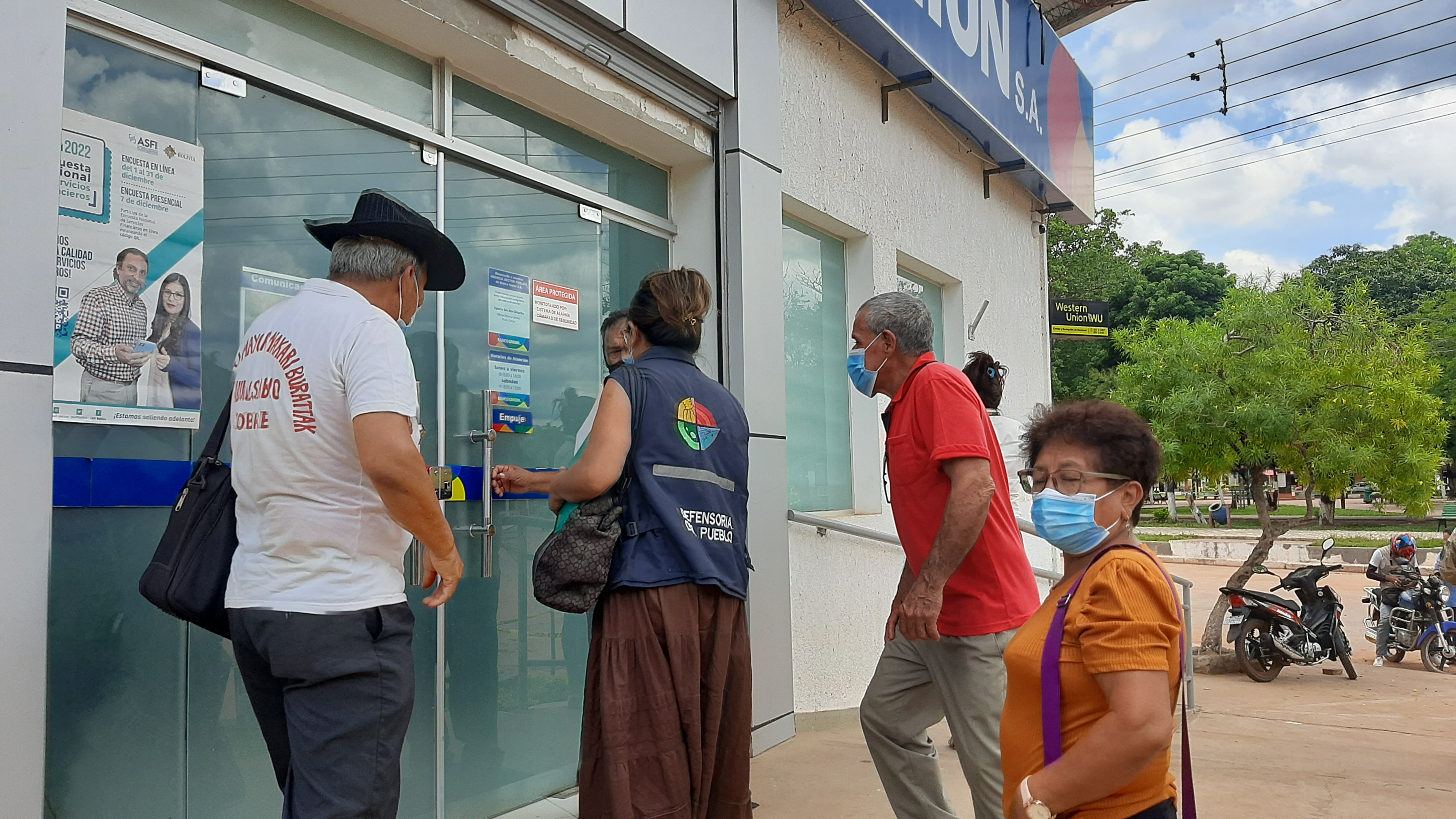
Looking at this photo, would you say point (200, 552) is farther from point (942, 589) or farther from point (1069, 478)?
point (942, 589)

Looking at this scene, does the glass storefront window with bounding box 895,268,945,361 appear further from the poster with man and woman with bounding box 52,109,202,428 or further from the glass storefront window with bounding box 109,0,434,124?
the poster with man and woman with bounding box 52,109,202,428

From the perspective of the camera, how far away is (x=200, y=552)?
2.35 meters

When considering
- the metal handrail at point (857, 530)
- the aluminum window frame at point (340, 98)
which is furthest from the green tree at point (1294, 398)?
the aluminum window frame at point (340, 98)

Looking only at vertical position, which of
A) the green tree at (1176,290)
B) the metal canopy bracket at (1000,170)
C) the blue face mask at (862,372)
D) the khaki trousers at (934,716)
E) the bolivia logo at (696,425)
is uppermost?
the green tree at (1176,290)

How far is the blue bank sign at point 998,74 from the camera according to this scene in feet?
21.7

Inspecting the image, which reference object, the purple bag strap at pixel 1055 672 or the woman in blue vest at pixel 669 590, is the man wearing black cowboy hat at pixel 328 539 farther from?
the purple bag strap at pixel 1055 672

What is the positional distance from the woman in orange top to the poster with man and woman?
93.3 inches

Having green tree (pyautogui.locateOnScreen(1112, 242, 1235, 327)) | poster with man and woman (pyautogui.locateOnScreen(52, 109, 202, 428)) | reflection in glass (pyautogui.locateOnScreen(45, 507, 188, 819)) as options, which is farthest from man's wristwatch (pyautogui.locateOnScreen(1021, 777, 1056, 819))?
green tree (pyautogui.locateOnScreen(1112, 242, 1235, 327))

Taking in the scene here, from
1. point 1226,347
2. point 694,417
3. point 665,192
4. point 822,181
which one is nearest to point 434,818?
point 694,417

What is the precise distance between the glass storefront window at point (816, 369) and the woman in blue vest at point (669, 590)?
305 cm

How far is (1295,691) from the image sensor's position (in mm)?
9273

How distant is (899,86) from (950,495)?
4668mm

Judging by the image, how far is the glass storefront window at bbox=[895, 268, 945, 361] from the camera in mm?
7988

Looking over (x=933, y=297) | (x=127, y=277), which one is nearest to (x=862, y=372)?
(x=127, y=277)
